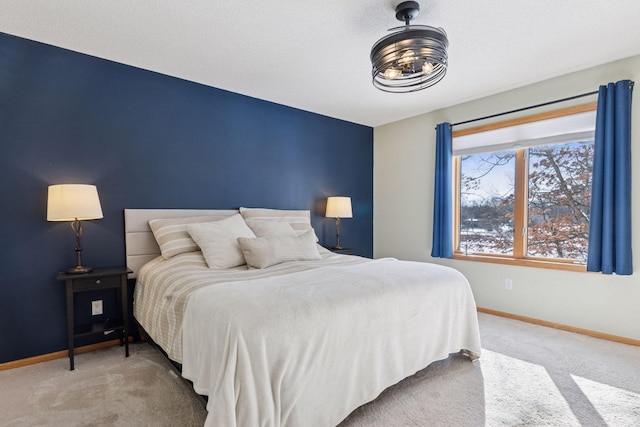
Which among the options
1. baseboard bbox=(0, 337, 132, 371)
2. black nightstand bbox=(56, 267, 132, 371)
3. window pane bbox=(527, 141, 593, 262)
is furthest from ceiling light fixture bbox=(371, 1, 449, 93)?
baseboard bbox=(0, 337, 132, 371)

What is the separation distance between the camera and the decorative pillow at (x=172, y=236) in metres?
2.67

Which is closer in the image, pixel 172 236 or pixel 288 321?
pixel 288 321

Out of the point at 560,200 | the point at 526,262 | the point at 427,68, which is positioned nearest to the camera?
the point at 427,68

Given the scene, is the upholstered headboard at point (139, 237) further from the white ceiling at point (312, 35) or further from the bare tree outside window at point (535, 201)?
the bare tree outside window at point (535, 201)

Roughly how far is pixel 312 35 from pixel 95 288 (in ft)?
8.24

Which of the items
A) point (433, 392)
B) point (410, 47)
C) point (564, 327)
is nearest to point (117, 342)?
point (433, 392)

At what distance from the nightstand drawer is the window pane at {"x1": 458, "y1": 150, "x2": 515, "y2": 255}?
147 inches

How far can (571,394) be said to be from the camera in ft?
6.44

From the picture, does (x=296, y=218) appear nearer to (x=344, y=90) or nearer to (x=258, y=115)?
(x=258, y=115)

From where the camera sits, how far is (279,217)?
3.59 m

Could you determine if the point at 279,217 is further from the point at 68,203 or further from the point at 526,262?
the point at 526,262

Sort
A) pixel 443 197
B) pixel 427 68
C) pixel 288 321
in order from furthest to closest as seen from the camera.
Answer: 1. pixel 443 197
2. pixel 427 68
3. pixel 288 321

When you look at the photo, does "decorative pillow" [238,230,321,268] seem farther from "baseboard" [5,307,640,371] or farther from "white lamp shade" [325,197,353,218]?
"baseboard" [5,307,640,371]

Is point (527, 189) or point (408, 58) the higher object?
point (408, 58)
